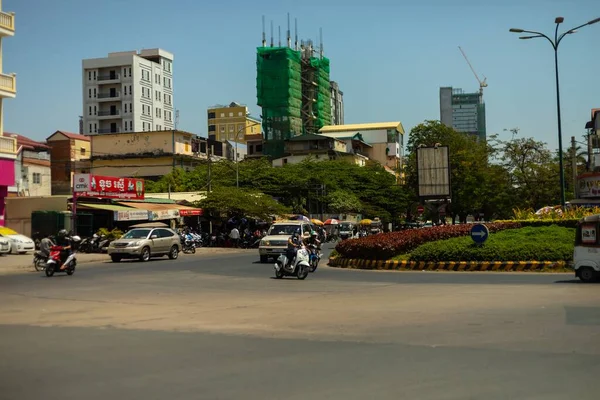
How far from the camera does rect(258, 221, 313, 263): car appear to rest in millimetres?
30625

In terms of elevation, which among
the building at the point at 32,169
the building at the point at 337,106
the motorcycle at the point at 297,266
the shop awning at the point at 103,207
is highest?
the building at the point at 337,106

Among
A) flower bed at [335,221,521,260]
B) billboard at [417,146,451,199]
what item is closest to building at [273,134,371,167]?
billboard at [417,146,451,199]

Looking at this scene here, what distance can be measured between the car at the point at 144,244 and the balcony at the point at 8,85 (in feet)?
46.0

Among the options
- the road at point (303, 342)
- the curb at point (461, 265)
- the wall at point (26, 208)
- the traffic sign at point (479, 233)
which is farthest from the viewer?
the wall at point (26, 208)

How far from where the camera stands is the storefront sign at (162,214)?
4619 cm

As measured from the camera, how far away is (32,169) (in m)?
57.4

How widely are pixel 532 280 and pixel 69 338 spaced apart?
14.5 meters

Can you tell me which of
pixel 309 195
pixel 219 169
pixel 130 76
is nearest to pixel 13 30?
pixel 219 169

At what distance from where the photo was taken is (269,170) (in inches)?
2894

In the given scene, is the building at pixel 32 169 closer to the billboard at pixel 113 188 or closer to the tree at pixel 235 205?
the billboard at pixel 113 188

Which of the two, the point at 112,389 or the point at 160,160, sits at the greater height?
the point at 160,160

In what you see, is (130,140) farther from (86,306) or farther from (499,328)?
(499,328)

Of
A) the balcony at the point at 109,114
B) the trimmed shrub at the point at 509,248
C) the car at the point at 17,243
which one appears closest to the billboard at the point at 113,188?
the car at the point at 17,243

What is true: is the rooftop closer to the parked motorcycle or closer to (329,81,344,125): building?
(329,81,344,125): building
